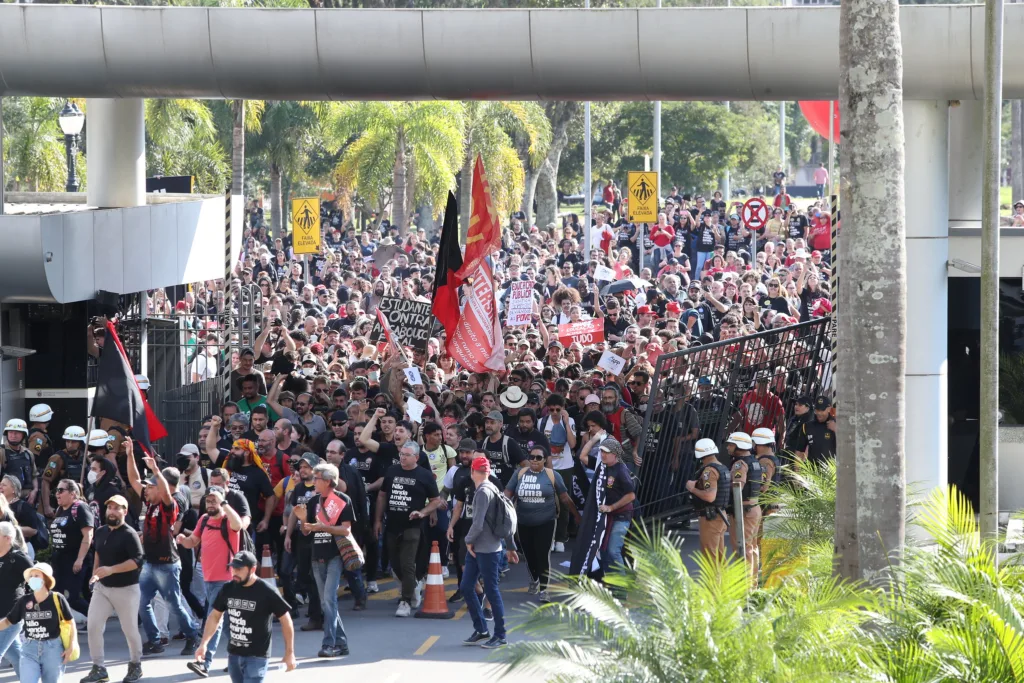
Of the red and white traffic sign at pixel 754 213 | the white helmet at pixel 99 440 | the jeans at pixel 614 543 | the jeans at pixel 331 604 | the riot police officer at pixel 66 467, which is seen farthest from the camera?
the red and white traffic sign at pixel 754 213

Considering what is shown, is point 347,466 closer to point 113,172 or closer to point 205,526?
point 205,526

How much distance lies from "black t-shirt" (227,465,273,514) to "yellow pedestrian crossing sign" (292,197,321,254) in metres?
15.8

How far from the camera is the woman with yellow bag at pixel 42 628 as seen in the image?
35.5 ft

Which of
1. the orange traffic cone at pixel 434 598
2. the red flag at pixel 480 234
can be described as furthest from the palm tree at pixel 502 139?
the orange traffic cone at pixel 434 598

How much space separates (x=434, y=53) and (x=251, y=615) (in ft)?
22.1

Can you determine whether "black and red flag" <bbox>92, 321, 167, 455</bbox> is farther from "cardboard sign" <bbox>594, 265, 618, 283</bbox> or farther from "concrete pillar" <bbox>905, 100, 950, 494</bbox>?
"cardboard sign" <bbox>594, 265, 618, 283</bbox>

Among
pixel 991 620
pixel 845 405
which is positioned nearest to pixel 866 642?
pixel 991 620

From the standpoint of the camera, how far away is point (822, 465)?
12688 mm

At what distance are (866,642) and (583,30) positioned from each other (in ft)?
28.3

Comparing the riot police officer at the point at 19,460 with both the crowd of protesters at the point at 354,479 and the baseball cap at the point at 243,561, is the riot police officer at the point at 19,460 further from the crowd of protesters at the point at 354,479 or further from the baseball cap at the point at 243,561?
the baseball cap at the point at 243,561


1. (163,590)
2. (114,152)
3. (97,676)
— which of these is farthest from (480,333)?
(97,676)

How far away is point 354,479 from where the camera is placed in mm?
14008

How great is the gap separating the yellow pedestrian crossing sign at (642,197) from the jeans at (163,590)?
16439 millimetres

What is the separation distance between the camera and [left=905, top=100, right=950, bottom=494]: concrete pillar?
13969mm
